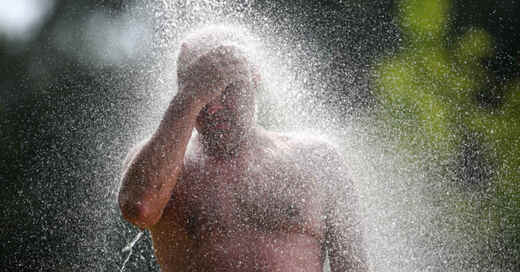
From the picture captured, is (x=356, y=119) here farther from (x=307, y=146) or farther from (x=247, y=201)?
(x=247, y=201)

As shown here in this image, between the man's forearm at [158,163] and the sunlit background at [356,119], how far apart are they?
1.50 m

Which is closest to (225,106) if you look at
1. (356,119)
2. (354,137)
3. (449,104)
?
(354,137)

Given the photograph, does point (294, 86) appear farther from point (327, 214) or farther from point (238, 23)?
point (327, 214)

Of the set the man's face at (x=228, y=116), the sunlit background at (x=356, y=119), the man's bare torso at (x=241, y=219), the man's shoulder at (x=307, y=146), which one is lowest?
the sunlit background at (x=356, y=119)

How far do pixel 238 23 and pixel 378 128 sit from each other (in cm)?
143

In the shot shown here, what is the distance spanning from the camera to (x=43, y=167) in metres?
4.30

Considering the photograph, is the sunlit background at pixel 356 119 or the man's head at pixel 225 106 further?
the sunlit background at pixel 356 119

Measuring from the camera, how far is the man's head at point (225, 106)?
1636 mm

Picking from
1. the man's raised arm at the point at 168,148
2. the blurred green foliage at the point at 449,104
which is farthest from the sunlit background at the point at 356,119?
the man's raised arm at the point at 168,148

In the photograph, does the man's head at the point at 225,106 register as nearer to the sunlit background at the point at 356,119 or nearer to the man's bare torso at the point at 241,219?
the man's bare torso at the point at 241,219

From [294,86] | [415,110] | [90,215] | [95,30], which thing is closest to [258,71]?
[294,86]

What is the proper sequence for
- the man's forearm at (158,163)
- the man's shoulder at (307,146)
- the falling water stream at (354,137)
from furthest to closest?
the falling water stream at (354,137) → the man's shoulder at (307,146) → the man's forearm at (158,163)

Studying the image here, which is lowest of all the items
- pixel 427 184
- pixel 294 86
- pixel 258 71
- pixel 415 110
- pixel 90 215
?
pixel 90 215

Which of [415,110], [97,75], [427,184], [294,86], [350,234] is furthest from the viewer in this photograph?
[97,75]
